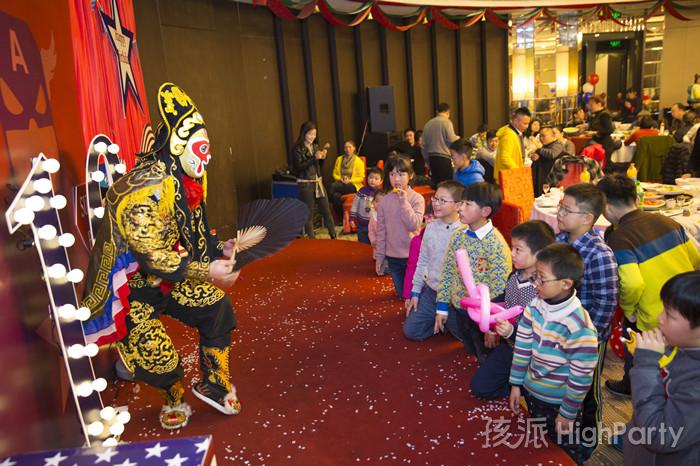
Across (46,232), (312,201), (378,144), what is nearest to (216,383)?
(46,232)

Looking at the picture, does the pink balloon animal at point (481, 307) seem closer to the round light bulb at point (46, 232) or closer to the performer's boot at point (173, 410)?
the performer's boot at point (173, 410)

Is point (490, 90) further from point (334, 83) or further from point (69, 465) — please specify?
point (69, 465)

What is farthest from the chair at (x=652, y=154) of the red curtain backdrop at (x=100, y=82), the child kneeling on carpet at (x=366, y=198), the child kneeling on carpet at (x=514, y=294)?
the red curtain backdrop at (x=100, y=82)

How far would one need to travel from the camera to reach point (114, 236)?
2.46 metres

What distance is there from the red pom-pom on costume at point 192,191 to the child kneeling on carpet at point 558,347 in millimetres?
1568

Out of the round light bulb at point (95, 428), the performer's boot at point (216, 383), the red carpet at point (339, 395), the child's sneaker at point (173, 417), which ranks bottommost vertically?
the red carpet at point (339, 395)

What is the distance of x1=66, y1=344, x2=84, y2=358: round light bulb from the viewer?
206 cm

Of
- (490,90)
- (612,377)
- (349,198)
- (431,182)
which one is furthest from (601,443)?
(490,90)

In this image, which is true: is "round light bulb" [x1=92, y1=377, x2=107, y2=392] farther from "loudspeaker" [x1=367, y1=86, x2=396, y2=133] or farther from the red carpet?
"loudspeaker" [x1=367, y1=86, x2=396, y2=133]

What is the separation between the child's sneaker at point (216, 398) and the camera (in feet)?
9.48

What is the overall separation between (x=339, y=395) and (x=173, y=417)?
83 cm

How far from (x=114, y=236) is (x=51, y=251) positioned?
0.39m

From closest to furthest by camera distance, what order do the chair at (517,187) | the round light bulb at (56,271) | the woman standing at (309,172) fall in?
1. the round light bulb at (56,271)
2. the chair at (517,187)
3. the woman standing at (309,172)

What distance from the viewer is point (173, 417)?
9.23 ft
